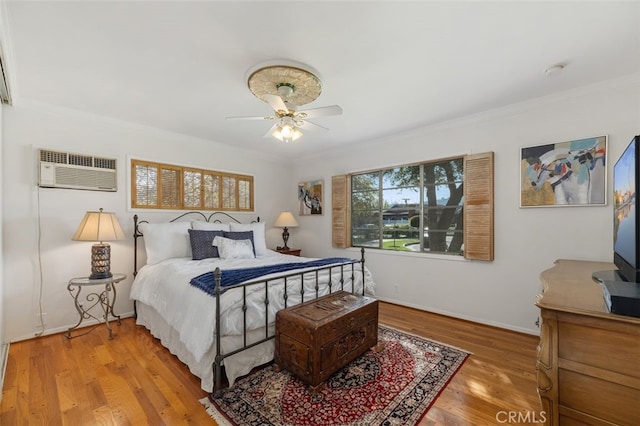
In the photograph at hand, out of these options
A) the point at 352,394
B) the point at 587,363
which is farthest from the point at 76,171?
the point at 587,363

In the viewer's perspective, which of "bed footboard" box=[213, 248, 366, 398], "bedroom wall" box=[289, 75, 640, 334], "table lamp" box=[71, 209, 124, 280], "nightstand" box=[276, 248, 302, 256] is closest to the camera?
"bed footboard" box=[213, 248, 366, 398]

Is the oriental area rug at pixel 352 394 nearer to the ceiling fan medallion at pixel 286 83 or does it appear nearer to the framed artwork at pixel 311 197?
the ceiling fan medallion at pixel 286 83

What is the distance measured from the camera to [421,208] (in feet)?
12.6

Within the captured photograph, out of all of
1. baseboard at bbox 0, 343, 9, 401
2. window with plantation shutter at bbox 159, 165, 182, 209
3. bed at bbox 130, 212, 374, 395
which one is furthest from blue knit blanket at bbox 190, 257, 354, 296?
window with plantation shutter at bbox 159, 165, 182, 209

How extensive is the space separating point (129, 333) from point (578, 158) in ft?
16.2

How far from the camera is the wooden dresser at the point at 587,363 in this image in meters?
1.08

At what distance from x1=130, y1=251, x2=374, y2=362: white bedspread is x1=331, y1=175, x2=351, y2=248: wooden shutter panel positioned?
4.75 ft

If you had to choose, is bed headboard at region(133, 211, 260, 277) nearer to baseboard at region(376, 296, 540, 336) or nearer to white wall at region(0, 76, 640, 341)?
white wall at region(0, 76, 640, 341)

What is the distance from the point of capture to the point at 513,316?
296 centimetres

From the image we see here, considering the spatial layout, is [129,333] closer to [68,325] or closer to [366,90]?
[68,325]

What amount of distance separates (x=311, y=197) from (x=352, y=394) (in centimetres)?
359

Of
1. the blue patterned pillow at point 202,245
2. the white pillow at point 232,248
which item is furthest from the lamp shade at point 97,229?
the white pillow at point 232,248

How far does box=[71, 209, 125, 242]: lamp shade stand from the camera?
112 inches

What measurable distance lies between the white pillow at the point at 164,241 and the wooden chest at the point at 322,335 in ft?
6.29
